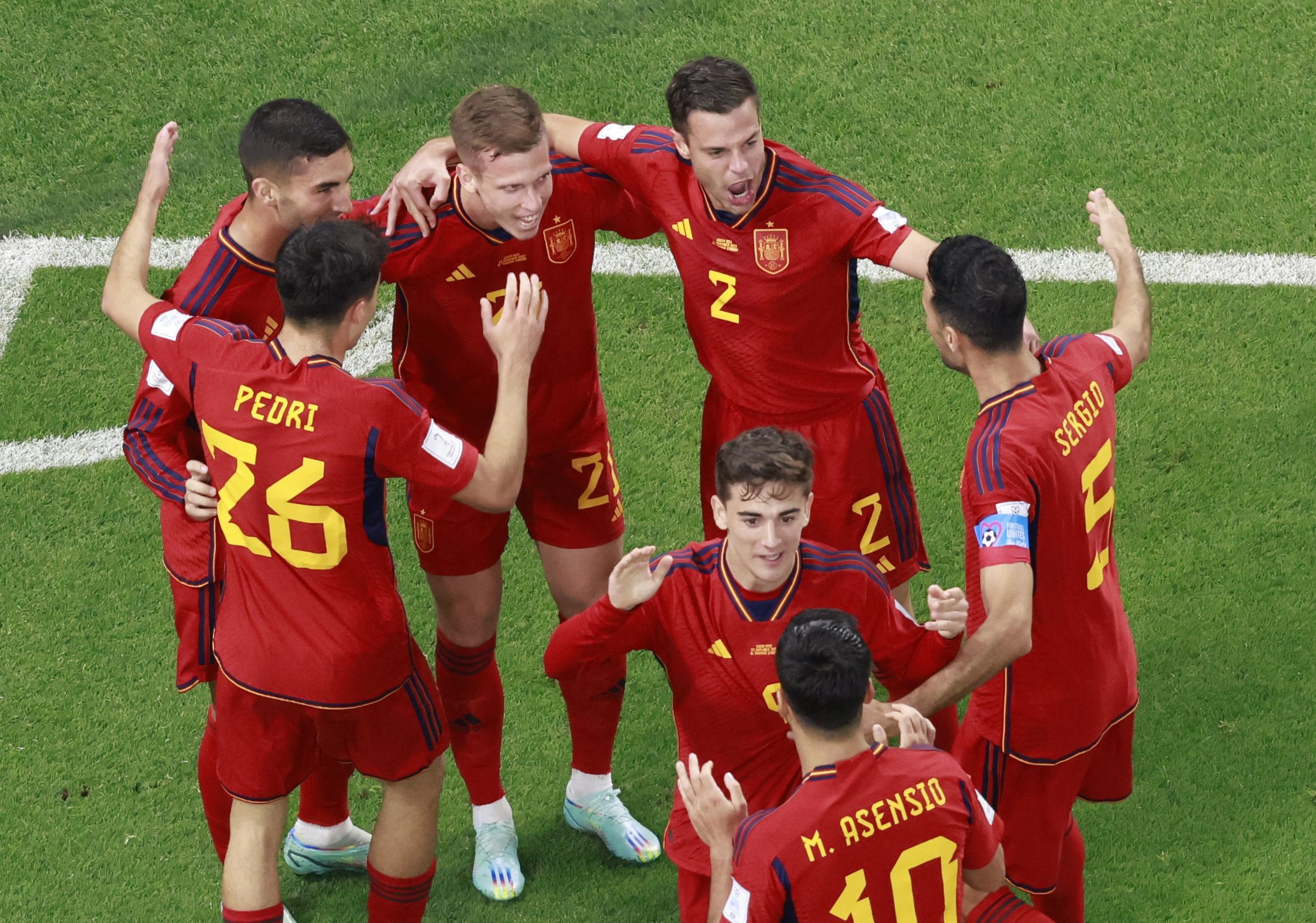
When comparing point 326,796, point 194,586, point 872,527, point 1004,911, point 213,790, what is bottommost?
point 326,796

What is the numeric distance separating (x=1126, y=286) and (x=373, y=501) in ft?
7.38

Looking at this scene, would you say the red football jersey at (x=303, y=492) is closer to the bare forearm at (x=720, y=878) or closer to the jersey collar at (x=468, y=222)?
the jersey collar at (x=468, y=222)

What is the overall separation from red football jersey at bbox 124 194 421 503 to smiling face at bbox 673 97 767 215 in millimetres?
1286

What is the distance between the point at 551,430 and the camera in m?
5.23

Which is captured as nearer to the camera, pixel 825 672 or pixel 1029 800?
pixel 825 672

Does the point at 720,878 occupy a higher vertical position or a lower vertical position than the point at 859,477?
lower

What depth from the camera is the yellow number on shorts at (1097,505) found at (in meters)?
4.14

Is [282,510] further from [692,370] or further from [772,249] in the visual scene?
[692,370]

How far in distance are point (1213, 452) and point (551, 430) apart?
297cm

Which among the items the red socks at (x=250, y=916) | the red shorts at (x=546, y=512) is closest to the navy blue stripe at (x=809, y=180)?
the red shorts at (x=546, y=512)

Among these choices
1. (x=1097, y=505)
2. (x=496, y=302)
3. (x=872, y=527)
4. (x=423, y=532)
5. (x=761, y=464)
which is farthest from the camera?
(x=423, y=532)

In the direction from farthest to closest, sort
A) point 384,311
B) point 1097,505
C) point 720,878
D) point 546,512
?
point 384,311
point 546,512
point 1097,505
point 720,878

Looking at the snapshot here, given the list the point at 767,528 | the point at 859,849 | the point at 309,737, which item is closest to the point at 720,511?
the point at 767,528

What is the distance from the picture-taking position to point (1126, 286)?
4.70 meters
